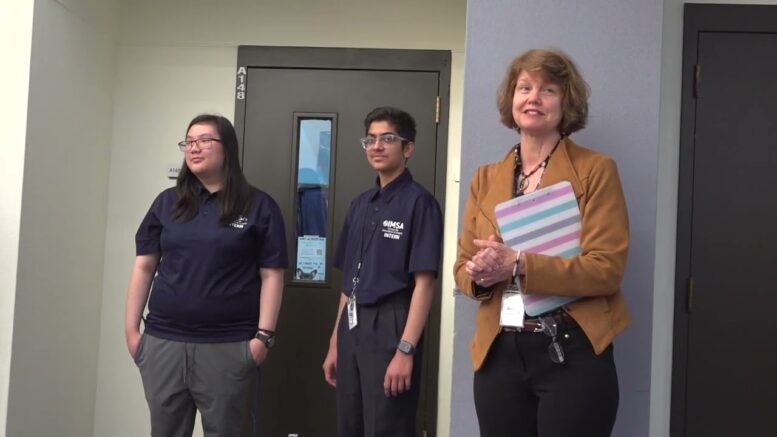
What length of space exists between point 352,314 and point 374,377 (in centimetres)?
23

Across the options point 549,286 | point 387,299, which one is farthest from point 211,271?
point 549,286

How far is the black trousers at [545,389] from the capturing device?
149 cm

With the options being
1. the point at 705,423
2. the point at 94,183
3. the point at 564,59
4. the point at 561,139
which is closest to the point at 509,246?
the point at 561,139

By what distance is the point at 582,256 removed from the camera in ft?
5.07

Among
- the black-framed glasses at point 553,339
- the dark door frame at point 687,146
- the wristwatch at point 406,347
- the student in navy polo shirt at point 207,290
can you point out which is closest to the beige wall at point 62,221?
the student in navy polo shirt at point 207,290

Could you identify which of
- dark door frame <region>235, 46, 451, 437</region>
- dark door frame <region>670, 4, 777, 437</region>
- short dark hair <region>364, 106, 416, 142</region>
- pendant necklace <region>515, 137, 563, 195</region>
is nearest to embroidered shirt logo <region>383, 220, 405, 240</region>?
short dark hair <region>364, 106, 416, 142</region>

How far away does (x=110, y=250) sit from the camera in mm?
3262

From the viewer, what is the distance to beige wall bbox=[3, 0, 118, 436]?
2635 millimetres

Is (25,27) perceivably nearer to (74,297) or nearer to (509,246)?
(74,297)

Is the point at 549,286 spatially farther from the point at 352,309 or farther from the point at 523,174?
the point at 352,309

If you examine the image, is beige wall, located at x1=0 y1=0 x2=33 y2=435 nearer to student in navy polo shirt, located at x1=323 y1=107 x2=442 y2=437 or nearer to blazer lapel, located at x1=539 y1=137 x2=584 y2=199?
student in navy polo shirt, located at x1=323 y1=107 x2=442 y2=437

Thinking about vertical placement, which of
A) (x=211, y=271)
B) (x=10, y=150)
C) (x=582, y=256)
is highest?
(x=10, y=150)

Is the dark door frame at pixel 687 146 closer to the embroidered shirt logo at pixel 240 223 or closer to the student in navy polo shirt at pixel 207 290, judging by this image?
the student in navy polo shirt at pixel 207 290

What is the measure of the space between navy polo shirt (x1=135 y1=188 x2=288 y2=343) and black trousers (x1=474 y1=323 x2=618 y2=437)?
1.02 meters
